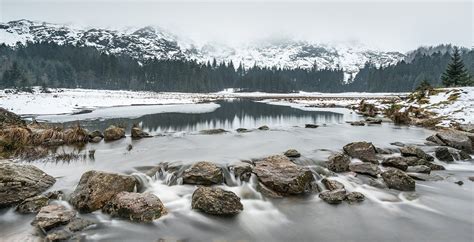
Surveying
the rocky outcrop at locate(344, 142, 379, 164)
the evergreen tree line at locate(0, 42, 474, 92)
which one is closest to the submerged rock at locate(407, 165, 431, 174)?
the rocky outcrop at locate(344, 142, 379, 164)

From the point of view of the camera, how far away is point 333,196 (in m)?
9.45

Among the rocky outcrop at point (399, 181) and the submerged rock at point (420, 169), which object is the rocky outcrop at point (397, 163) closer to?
the submerged rock at point (420, 169)

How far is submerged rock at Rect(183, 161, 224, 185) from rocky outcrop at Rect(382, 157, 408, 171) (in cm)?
803

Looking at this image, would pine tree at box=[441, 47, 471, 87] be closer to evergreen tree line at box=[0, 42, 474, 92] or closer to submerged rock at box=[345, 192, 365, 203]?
submerged rock at box=[345, 192, 365, 203]

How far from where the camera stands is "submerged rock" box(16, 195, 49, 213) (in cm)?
821

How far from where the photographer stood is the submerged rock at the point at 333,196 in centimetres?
934

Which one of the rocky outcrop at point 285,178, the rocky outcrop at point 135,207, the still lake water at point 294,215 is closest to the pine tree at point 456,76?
the still lake water at point 294,215

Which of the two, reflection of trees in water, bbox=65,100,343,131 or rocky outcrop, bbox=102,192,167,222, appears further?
reflection of trees in water, bbox=65,100,343,131

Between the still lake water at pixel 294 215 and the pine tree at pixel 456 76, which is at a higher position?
the pine tree at pixel 456 76

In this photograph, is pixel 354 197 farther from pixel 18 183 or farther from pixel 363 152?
pixel 18 183

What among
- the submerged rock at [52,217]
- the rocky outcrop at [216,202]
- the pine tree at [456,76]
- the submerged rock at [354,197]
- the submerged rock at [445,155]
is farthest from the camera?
the pine tree at [456,76]

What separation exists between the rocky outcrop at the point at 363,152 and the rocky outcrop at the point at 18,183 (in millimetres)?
13675

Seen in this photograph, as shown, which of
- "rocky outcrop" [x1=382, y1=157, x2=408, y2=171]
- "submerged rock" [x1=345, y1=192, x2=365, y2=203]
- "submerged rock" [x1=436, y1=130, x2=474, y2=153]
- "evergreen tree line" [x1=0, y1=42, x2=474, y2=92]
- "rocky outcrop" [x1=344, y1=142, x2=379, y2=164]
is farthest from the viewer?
"evergreen tree line" [x1=0, y1=42, x2=474, y2=92]

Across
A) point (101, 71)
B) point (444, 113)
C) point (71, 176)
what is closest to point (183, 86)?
point (101, 71)
